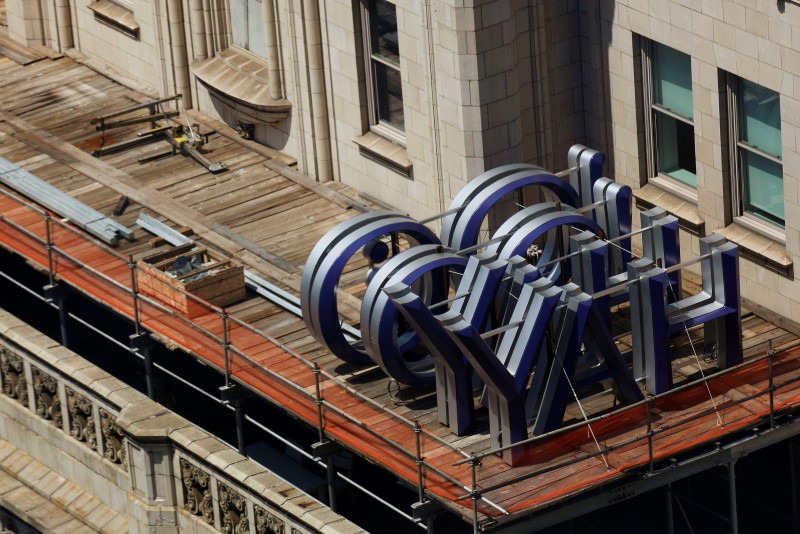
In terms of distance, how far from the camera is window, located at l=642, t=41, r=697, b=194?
44875 millimetres

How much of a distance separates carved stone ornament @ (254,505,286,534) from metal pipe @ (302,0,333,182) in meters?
10.8

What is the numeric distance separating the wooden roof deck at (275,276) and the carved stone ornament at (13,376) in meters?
1.94

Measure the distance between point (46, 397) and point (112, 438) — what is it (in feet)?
7.63

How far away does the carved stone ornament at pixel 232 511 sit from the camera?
4294cm

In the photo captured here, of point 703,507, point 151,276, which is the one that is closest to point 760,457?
point 703,507

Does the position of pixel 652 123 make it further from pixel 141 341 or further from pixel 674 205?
pixel 141 341

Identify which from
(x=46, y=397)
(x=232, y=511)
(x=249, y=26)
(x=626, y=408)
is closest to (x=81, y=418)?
(x=46, y=397)

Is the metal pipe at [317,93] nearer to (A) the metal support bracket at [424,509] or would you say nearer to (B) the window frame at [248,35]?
(B) the window frame at [248,35]

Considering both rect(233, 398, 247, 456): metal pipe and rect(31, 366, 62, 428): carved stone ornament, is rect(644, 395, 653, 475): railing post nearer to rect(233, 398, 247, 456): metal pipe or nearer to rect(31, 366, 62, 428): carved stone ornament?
rect(233, 398, 247, 456): metal pipe

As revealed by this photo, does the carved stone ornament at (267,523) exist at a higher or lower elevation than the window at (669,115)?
lower

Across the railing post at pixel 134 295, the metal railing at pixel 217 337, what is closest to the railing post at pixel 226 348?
the metal railing at pixel 217 337

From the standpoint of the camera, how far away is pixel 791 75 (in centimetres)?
4184

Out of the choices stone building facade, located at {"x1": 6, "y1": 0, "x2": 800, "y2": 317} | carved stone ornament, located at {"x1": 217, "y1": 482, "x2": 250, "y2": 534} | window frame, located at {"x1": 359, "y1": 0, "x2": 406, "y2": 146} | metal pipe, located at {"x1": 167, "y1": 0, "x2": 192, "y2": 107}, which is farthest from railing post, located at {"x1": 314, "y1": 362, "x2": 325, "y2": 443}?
metal pipe, located at {"x1": 167, "y1": 0, "x2": 192, "y2": 107}

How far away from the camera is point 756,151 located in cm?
4356
